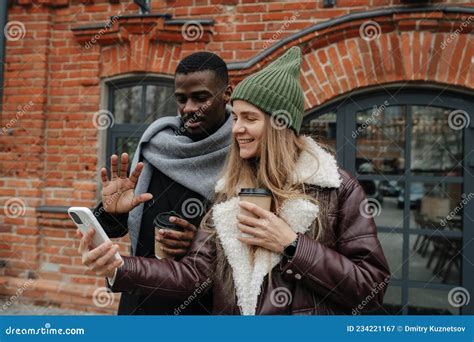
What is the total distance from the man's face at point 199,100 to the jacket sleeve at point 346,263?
2.65 feet

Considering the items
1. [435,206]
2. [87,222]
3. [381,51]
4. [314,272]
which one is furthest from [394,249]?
[87,222]

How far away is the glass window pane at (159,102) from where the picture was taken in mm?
3945

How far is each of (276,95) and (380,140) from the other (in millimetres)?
2312

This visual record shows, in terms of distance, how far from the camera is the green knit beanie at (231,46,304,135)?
151 centimetres

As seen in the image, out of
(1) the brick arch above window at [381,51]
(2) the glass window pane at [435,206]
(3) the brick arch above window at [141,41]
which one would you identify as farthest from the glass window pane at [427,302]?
(3) the brick arch above window at [141,41]

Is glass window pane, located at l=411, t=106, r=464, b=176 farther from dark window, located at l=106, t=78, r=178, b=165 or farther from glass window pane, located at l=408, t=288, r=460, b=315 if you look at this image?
dark window, located at l=106, t=78, r=178, b=165

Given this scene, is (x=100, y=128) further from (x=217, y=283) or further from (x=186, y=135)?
(x=217, y=283)

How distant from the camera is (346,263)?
53.9 inches

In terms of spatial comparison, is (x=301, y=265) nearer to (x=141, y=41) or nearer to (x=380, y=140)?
(x=380, y=140)

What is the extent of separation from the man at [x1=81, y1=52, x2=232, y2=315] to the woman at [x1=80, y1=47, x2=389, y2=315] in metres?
0.30

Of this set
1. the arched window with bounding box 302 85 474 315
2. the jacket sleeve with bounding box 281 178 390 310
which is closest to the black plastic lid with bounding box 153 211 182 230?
the jacket sleeve with bounding box 281 178 390 310

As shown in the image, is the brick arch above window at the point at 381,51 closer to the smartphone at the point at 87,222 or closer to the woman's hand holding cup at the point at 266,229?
the woman's hand holding cup at the point at 266,229

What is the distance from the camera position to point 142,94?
13.1 ft
